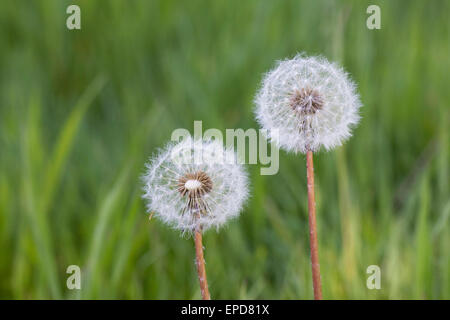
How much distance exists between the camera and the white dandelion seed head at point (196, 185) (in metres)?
0.96

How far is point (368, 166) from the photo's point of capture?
7.49ft

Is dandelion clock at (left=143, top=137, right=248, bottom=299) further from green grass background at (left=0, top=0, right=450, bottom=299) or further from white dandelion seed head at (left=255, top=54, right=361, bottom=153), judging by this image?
green grass background at (left=0, top=0, right=450, bottom=299)

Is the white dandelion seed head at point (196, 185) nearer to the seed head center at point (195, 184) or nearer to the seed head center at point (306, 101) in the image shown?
the seed head center at point (195, 184)

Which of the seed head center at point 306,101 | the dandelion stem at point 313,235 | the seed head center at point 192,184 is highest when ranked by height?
the seed head center at point 306,101

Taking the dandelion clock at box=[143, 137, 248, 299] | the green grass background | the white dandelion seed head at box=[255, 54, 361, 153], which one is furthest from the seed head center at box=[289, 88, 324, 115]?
the green grass background

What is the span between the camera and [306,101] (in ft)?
3.20

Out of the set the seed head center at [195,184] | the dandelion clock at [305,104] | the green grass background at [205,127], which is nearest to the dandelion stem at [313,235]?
the dandelion clock at [305,104]

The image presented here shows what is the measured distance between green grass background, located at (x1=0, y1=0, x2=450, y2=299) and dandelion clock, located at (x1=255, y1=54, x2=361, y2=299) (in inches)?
20.0

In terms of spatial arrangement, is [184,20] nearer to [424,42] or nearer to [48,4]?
[48,4]

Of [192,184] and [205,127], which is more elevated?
[205,127]

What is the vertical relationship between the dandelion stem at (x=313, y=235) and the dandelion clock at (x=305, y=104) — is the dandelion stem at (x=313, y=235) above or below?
below

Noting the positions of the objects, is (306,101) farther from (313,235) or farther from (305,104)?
(313,235)

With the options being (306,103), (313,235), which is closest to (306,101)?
(306,103)
